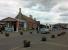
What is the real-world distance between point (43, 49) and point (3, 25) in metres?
62.2

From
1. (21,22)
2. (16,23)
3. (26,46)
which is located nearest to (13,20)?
(16,23)

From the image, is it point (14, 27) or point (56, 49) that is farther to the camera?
point (14, 27)

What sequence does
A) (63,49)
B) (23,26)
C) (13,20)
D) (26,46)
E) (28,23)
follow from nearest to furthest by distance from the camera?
(63,49), (26,46), (13,20), (23,26), (28,23)

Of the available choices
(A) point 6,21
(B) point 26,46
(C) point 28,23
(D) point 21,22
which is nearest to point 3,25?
(A) point 6,21

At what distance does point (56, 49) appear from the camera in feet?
61.9

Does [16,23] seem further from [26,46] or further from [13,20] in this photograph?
[26,46]

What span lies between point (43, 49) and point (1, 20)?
6334cm

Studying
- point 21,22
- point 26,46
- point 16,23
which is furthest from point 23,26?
point 26,46

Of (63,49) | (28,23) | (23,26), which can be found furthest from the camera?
(28,23)

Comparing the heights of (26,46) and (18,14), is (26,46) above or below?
below

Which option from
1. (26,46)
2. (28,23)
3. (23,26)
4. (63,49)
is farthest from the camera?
(28,23)

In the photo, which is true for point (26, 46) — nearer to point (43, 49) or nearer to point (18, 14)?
point (43, 49)

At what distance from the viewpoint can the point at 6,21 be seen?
79.9m

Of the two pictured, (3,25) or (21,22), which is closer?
(3,25)
